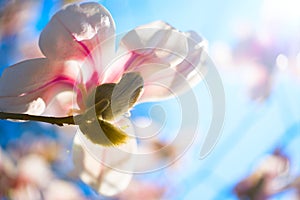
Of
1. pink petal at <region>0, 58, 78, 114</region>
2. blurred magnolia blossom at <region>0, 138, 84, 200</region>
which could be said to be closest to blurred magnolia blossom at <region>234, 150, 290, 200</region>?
blurred magnolia blossom at <region>0, 138, 84, 200</region>

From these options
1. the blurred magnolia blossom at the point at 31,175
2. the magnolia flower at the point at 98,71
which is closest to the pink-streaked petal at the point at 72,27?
the magnolia flower at the point at 98,71

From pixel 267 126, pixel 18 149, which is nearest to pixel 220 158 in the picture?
pixel 267 126

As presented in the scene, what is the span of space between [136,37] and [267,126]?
255mm

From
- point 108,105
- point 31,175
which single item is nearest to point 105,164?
point 108,105

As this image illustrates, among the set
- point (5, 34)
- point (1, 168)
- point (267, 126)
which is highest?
point (267, 126)

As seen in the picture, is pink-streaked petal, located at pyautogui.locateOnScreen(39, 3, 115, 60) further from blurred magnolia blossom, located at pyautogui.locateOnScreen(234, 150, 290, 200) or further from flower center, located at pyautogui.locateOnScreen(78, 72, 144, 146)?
blurred magnolia blossom, located at pyautogui.locateOnScreen(234, 150, 290, 200)

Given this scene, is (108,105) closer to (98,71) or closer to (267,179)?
(98,71)

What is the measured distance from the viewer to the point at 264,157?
20.1 inches

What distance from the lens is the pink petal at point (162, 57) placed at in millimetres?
279

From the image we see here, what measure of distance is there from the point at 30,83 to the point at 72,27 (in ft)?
0.13

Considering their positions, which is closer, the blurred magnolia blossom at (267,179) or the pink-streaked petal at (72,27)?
the pink-streaked petal at (72,27)

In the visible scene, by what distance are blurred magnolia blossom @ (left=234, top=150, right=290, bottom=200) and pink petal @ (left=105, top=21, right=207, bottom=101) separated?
9.7 inches

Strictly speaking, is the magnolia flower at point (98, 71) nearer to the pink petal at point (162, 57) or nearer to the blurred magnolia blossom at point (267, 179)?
the pink petal at point (162, 57)

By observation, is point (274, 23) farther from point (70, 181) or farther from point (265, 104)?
point (70, 181)
